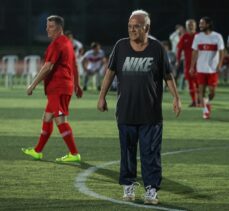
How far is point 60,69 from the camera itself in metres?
12.2

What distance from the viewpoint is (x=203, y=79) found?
20.2 meters

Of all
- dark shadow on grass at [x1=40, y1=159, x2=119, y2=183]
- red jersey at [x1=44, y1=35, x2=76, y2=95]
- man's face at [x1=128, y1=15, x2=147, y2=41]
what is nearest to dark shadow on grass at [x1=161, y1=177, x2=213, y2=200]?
dark shadow on grass at [x1=40, y1=159, x2=119, y2=183]

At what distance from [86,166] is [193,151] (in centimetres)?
231

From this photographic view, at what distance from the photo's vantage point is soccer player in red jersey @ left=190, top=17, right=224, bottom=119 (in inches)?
790

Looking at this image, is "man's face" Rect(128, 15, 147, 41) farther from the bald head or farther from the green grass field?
the bald head

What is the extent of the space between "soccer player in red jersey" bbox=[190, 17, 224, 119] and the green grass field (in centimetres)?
77

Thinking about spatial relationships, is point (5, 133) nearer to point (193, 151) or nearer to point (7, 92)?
point (193, 151)

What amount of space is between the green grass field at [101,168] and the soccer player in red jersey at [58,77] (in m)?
0.43

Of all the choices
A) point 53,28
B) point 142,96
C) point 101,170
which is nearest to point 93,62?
point 53,28

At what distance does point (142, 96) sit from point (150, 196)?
0.96 metres

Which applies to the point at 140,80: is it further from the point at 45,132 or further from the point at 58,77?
the point at 45,132

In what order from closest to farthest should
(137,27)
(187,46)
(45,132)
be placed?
(137,27) → (45,132) → (187,46)

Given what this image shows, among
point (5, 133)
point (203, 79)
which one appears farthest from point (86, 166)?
point (203, 79)

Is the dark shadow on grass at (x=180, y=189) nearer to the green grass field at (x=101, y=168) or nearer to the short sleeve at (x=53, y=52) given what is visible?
the green grass field at (x=101, y=168)
